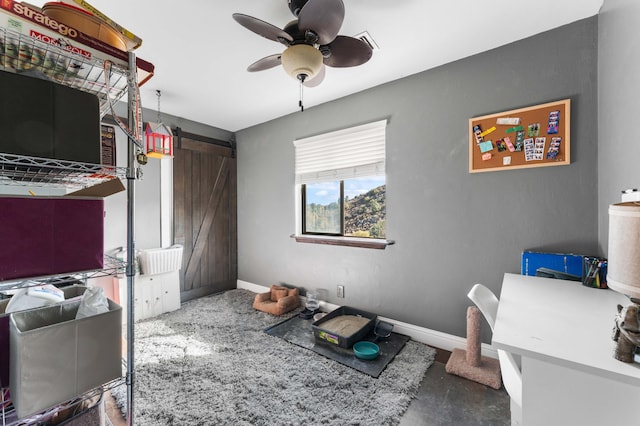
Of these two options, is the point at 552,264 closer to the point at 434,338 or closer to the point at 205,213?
the point at 434,338

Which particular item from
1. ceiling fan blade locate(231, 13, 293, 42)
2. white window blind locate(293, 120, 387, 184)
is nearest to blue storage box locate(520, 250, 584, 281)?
white window blind locate(293, 120, 387, 184)

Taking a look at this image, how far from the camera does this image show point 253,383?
1.78 m

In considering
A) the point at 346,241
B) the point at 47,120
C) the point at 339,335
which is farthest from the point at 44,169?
the point at 346,241

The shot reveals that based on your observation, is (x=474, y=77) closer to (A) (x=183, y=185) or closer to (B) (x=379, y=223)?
(B) (x=379, y=223)

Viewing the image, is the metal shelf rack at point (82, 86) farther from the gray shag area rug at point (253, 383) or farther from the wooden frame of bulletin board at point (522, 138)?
the wooden frame of bulletin board at point (522, 138)

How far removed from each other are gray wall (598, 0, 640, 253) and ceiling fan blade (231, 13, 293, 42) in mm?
1591

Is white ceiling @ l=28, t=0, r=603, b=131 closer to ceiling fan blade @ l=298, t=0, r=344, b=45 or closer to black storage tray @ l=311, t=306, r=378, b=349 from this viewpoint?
ceiling fan blade @ l=298, t=0, r=344, b=45

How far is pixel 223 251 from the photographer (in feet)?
12.4

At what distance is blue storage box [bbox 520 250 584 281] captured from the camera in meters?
1.59

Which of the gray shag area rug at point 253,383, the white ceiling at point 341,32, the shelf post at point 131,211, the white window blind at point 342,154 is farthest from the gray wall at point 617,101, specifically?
the shelf post at point 131,211

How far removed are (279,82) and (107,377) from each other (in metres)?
2.39

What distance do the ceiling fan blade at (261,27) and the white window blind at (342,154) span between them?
1.34 meters

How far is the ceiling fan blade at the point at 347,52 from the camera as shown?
1525mm

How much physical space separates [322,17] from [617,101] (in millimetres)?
1583
